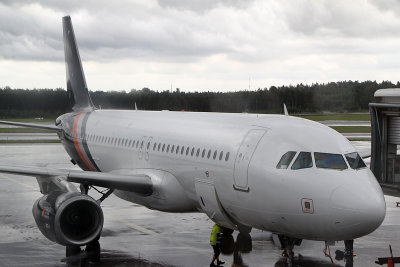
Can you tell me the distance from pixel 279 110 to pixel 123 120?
28942 millimetres

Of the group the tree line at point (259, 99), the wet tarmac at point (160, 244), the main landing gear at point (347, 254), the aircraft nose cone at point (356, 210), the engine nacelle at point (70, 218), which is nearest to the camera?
the aircraft nose cone at point (356, 210)

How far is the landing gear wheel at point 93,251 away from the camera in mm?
16695

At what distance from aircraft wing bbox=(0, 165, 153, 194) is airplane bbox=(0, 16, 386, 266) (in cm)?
3

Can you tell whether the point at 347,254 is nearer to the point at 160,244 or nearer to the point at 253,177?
the point at 253,177

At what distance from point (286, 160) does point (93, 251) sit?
279 inches

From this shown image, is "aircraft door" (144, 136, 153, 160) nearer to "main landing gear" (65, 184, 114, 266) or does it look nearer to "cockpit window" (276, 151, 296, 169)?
"main landing gear" (65, 184, 114, 266)

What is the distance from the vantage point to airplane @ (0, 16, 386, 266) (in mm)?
12344

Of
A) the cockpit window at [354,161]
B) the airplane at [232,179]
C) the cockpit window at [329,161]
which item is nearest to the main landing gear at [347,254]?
the airplane at [232,179]

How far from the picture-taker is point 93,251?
1748cm

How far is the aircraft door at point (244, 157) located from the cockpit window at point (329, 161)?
1.68 metres

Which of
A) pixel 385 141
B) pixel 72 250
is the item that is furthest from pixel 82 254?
pixel 385 141

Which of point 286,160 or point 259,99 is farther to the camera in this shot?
point 259,99

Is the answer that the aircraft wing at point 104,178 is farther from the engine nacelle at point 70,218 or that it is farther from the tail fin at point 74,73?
the tail fin at point 74,73

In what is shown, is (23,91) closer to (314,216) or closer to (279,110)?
(279,110)
